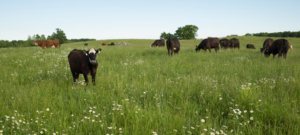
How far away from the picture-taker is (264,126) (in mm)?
3320

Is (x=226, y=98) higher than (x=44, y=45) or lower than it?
lower

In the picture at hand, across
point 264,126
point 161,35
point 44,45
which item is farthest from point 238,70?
point 161,35

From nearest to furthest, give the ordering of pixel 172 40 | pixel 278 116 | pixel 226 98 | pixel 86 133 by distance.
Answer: pixel 86 133 → pixel 278 116 → pixel 226 98 → pixel 172 40

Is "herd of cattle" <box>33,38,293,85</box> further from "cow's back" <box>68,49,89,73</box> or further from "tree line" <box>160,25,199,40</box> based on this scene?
"tree line" <box>160,25,199,40</box>

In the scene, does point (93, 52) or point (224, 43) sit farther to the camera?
point (224, 43)

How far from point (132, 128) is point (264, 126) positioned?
2.54 meters

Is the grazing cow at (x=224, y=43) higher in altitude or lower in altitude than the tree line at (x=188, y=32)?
lower

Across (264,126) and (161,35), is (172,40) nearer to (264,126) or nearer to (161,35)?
(264,126)

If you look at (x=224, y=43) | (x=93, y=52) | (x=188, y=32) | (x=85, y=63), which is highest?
(x=188, y=32)

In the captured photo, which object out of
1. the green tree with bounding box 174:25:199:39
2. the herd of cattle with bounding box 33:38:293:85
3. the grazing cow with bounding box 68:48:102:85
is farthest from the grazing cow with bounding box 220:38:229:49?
the green tree with bounding box 174:25:199:39

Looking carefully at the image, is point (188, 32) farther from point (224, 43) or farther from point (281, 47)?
point (281, 47)

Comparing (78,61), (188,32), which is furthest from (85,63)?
(188,32)

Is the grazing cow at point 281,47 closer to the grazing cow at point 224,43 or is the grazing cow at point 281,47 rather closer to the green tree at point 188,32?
the grazing cow at point 224,43

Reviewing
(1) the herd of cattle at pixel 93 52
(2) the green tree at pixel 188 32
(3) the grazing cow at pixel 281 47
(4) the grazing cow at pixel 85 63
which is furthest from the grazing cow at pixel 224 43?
(2) the green tree at pixel 188 32
